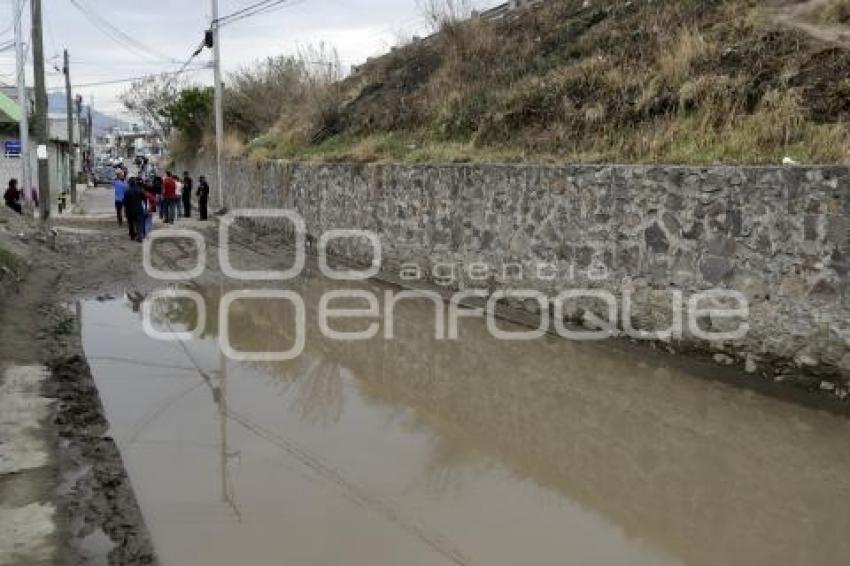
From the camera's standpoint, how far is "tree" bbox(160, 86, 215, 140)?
4216cm

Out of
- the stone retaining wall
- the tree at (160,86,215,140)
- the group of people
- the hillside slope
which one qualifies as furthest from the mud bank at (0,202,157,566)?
the tree at (160,86,215,140)

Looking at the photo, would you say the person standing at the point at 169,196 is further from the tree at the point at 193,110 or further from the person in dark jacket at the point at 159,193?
the tree at the point at 193,110

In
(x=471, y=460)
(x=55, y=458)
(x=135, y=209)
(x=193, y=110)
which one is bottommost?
(x=471, y=460)

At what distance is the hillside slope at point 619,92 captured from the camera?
934 cm

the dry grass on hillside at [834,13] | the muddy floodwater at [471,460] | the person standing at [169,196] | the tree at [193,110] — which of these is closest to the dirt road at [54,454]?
the muddy floodwater at [471,460]

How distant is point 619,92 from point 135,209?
1308 cm

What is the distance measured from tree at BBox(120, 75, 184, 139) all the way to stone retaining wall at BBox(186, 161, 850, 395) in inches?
2175

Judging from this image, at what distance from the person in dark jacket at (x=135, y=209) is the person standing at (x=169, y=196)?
4.24 metres

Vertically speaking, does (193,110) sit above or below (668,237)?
above

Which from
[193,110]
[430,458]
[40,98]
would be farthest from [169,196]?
[430,458]

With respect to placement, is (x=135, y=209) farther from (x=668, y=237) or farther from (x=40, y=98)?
(x=668, y=237)

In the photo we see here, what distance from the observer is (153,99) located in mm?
69688

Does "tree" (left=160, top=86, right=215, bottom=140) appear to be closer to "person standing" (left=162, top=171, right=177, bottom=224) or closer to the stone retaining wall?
"person standing" (left=162, top=171, right=177, bottom=224)

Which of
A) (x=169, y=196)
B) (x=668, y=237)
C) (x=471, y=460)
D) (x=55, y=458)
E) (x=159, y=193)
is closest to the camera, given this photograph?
(x=55, y=458)
